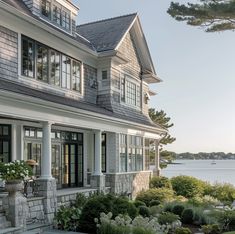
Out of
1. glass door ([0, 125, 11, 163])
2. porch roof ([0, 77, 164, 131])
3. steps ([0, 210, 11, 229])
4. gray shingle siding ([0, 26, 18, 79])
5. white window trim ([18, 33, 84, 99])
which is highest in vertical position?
gray shingle siding ([0, 26, 18, 79])

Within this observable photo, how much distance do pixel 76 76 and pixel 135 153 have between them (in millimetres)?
5375

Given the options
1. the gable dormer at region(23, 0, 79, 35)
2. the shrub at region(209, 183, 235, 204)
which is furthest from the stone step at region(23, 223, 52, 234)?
the shrub at region(209, 183, 235, 204)

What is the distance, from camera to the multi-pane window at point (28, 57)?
14.1m

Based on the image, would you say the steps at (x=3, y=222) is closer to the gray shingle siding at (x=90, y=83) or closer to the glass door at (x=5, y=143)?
the glass door at (x=5, y=143)

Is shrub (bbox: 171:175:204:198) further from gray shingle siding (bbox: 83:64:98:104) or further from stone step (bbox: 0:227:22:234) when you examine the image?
stone step (bbox: 0:227:22:234)

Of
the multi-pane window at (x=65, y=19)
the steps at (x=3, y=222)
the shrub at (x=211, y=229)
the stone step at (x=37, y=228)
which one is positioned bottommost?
the shrub at (x=211, y=229)

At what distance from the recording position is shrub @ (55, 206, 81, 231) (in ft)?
40.3

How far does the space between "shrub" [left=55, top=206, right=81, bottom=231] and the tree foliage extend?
8.28 m

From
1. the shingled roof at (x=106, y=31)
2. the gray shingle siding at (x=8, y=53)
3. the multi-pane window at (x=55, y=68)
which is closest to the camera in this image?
the gray shingle siding at (x=8, y=53)

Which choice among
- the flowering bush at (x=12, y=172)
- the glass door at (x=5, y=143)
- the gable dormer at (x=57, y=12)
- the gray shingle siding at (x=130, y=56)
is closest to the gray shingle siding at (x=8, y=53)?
the glass door at (x=5, y=143)

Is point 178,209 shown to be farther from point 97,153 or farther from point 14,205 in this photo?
point 14,205

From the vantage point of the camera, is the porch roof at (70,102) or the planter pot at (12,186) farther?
the porch roof at (70,102)

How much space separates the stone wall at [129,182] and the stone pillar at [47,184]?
15.1ft

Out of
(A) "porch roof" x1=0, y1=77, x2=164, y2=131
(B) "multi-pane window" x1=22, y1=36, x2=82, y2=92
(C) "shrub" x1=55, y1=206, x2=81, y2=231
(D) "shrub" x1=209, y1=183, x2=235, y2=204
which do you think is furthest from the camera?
(D) "shrub" x1=209, y1=183, x2=235, y2=204
